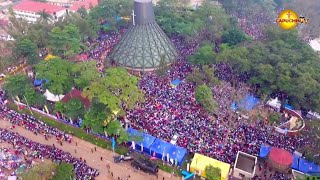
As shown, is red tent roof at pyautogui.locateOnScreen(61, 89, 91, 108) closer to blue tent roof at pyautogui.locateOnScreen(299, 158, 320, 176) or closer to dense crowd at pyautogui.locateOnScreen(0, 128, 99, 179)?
dense crowd at pyautogui.locateOnScreen(0, 128, 99, 179)

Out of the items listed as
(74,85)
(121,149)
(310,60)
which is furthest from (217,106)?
(74,85)

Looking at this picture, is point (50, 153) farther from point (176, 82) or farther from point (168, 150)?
point (176, 82)

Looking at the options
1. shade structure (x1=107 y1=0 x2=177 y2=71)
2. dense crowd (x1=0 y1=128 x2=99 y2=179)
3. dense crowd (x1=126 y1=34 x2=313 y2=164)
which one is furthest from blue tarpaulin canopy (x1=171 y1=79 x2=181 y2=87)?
dense crowd (x1=0 y1=128 x2=99 y2=179)

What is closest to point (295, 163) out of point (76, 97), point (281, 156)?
point (281, 156)

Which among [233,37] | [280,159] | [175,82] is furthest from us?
[233,37]

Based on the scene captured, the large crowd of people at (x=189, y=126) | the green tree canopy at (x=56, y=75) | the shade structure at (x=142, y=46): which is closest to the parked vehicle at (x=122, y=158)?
the large crowd of people at (x=189, y=126)

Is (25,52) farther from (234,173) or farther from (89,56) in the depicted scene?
(234,173)

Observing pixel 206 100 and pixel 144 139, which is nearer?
pixel 144 139
